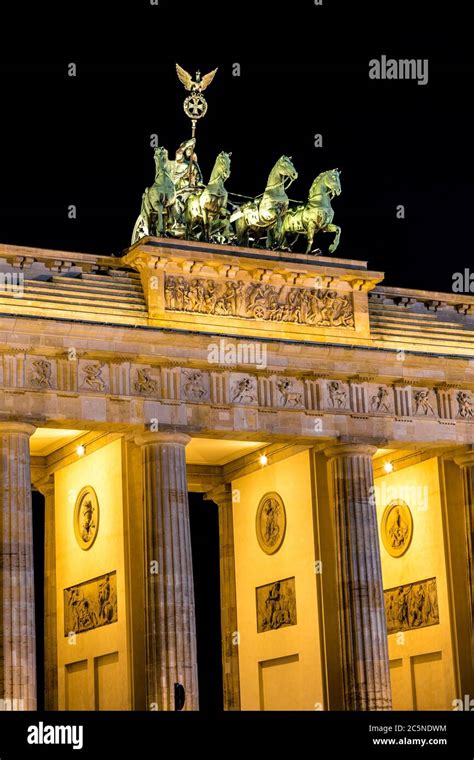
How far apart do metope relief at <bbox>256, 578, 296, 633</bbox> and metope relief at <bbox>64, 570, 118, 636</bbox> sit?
5.31m

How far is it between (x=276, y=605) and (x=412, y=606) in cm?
418

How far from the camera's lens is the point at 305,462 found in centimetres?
4434

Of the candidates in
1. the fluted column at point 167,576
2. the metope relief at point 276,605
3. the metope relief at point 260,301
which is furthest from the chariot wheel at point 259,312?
the metope relief at point 276,605

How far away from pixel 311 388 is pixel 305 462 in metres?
2.44

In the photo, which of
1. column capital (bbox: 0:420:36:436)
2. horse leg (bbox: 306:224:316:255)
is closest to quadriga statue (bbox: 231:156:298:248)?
horse leg (bbox: 306:224:316:255)

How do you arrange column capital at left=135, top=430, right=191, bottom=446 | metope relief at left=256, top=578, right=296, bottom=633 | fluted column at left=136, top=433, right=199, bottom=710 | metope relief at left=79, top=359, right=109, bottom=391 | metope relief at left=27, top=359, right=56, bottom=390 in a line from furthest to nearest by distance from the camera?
metope relief at left=256, top=578, right=296, bottom=633 → column capital at left=135, top=430, right=191, bottom=446 → metope relief at left=79, top=359, right=109, bottom=391 → metope relief at left=27, top=359, right=56, bottom=390 → fluted column at left=136, top=433, right=199, bottom=710

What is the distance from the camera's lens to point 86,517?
43812 millimetres

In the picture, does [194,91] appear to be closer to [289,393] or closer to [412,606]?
[289,393]

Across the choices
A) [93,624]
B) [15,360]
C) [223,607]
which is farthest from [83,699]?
[15,360]

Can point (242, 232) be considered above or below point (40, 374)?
above

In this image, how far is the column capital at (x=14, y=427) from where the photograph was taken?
3914cm

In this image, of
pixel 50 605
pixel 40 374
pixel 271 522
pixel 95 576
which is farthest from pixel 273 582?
pixel 40 374

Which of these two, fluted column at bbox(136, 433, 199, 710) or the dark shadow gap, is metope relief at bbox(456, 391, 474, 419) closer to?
fluted column at bbox(136, 433, 199, 710)

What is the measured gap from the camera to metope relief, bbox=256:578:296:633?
44.7m
